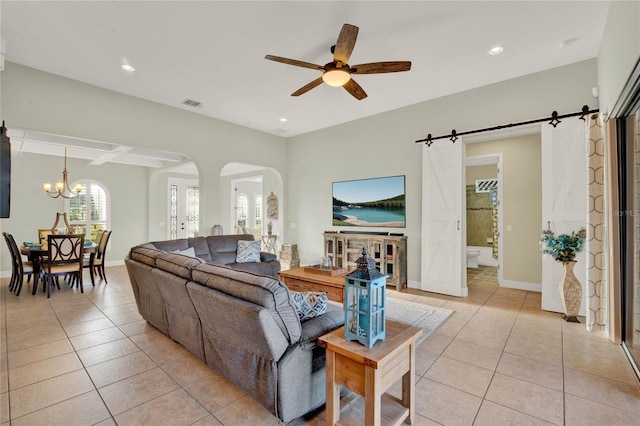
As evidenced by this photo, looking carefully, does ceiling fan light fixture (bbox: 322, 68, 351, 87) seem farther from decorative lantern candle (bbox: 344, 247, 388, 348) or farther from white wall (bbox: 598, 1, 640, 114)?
white wall (bbox: 598, 1, 640, 114)

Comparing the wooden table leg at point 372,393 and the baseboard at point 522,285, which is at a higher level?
the wooden table leg at point 372,393

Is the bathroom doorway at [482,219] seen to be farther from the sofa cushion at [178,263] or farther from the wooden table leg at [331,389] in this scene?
the sofa cushion at [178,263]

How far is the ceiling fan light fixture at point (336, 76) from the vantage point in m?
3.00

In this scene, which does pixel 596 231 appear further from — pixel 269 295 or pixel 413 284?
pixel 269 295

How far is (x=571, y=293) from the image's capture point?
11.9 ft

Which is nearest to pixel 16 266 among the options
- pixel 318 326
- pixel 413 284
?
pixel 318 326

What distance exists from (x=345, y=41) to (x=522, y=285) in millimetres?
5015

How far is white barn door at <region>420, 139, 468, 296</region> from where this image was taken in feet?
15.5

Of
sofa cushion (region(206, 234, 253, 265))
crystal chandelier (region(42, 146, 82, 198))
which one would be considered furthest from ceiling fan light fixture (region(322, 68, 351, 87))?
crystal chandelier (region(42, 146, 82, 198))

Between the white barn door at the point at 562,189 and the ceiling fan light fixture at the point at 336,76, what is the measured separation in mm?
2949

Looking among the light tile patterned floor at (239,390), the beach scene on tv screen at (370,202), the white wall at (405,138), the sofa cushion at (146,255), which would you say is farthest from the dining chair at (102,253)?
the beach scene on tv screen at (370,202)

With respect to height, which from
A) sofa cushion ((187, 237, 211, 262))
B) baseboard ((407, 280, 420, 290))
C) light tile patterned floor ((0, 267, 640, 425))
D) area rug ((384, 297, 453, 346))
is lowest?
light tile patterned floor ((0, 267, 640, 425))

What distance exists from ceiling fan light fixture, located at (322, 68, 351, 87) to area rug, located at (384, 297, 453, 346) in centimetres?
286

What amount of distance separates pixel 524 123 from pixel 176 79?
196 inches
